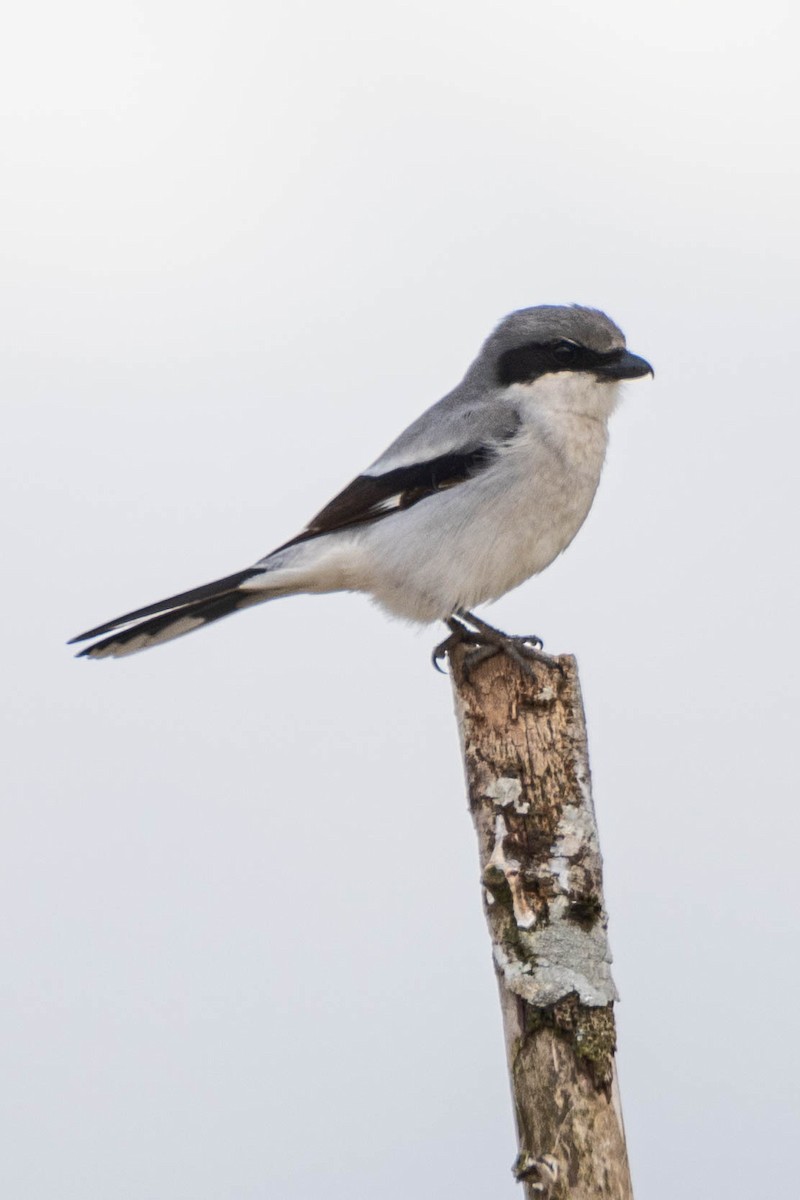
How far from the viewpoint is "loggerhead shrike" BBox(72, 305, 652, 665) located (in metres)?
5.44

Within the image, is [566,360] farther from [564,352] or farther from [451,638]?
[451,638]

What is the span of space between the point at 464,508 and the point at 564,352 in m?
0.97

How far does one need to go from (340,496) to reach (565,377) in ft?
3.45

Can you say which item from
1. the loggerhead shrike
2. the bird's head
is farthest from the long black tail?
the bird's head

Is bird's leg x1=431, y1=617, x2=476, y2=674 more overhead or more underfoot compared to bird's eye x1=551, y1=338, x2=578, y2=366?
more underfoot

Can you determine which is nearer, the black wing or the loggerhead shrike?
the loggerhead shrike

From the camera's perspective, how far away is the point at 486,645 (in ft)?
15.7

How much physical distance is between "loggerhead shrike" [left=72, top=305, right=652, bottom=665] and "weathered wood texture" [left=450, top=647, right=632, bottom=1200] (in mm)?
1021

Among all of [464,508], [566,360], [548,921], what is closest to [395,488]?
[464,508]

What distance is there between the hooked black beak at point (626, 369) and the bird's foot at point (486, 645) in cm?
124

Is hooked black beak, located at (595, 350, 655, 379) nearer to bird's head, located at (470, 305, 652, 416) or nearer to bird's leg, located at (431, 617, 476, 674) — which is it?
bird's head, located at (470, 305, 652, 416)

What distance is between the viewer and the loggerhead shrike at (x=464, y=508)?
17.9 ft

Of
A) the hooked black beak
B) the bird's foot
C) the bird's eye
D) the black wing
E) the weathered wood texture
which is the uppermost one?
the bird's eye

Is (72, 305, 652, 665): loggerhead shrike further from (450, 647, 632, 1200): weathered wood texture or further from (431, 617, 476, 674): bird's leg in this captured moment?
(450, 647, 632, 1200): weathered wood texture
